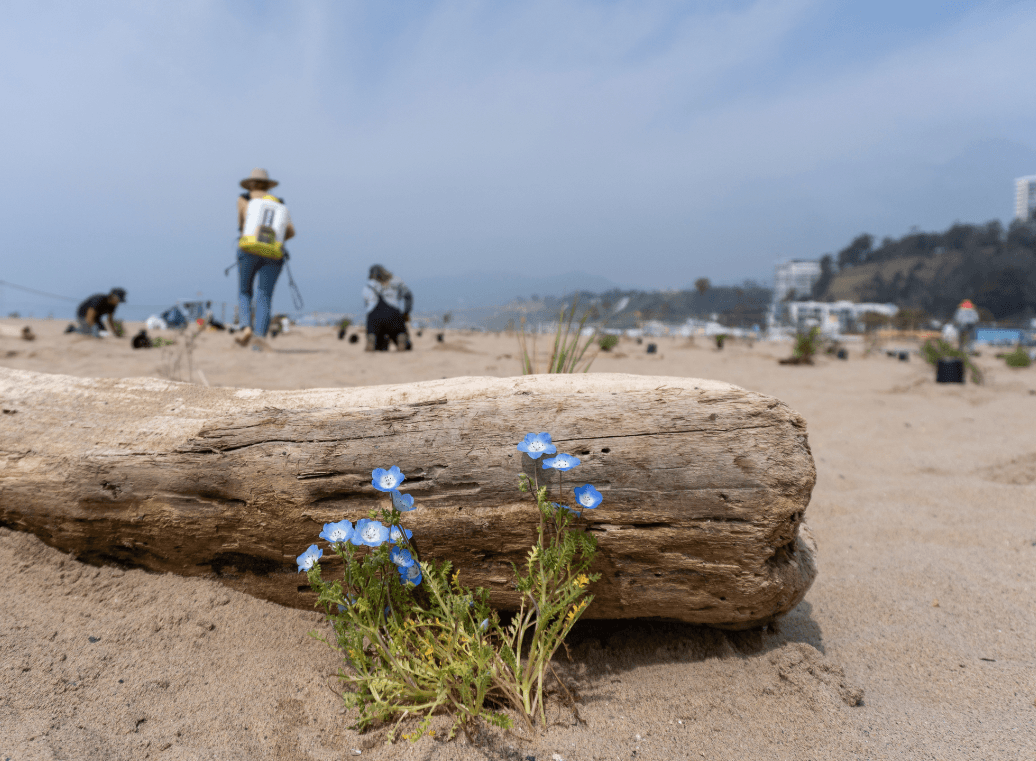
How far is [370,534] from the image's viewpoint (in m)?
1.52

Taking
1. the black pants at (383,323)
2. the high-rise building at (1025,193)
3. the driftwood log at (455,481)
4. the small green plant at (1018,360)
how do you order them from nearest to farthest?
the driftwood log at (455,481) < the black pants at (383,323) < the small green plant at (1018,360) < the high-rise building at (1025,193)

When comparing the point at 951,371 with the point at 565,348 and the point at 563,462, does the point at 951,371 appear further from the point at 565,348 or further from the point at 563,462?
the point at 563,462

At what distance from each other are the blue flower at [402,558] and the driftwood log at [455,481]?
0.64 feet

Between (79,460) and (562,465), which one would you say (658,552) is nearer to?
(562,465)

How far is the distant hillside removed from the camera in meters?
61.7

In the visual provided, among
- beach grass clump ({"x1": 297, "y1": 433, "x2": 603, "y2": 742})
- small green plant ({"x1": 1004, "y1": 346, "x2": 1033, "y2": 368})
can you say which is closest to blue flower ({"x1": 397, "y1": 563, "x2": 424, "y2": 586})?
beach grass clump ({"x1": 297, "y1": 433, "x2": 603, "y2": 742})

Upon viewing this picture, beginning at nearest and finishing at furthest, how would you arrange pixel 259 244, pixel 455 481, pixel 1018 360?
pixel 455 481 → pixel 259 244 → pixel 1018 360

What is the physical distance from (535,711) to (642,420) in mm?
896

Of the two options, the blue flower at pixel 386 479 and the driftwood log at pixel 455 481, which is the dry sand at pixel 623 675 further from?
the blue flower at pixel 386 479

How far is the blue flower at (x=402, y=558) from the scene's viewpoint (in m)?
1.59

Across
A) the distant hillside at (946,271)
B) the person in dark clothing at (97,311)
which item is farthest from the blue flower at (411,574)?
the distant hillside at (946,271)

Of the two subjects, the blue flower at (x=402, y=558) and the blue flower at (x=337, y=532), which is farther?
the blue flower at (x=402, y=558)

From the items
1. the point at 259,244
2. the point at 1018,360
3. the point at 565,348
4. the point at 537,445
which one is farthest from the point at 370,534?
the point at 1018,360

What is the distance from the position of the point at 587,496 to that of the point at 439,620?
0.58m
